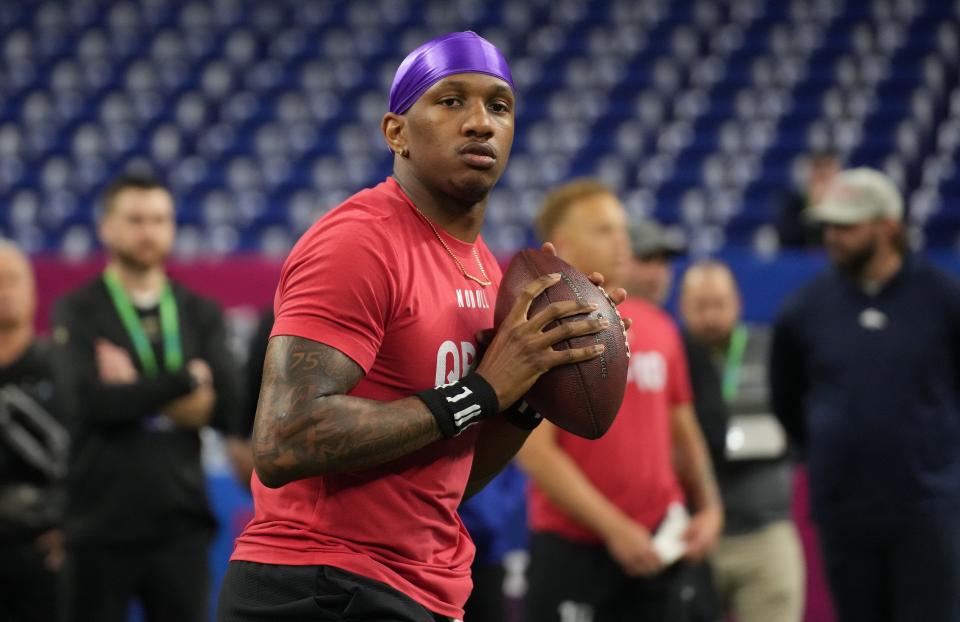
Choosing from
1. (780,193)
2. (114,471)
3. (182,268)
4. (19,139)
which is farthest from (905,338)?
(19,139)

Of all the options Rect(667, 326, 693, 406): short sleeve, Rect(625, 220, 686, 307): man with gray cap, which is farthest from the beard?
Rect(625, 220, 686, 307): man with gray cap

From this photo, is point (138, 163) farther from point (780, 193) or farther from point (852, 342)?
point (852, 342)

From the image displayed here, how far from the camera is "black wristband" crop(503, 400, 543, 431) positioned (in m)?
2.65

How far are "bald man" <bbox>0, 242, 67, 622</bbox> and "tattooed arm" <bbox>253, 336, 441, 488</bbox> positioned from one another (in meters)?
3.05

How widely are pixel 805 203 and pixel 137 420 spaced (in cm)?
580

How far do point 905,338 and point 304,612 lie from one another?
121 inches

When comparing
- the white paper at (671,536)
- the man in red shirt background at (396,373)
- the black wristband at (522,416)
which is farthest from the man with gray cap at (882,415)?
the man in red shirt background at (396,373)

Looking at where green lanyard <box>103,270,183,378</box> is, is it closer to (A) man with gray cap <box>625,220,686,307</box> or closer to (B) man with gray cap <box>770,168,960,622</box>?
(A) man with gray cap <box>625,220,686,307</box>

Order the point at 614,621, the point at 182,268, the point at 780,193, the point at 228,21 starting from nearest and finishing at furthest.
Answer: the point at 614,621
the point at 182,268
the point at 780,193
the point at 228,21

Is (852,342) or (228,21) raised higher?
(228,21)

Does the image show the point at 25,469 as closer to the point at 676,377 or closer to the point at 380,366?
the point at 676,377

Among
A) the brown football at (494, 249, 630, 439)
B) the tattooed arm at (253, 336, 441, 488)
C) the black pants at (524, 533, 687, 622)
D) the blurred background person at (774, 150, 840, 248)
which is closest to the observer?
the tattooed arm at (253, 336, 441, 488)

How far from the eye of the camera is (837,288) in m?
5.03

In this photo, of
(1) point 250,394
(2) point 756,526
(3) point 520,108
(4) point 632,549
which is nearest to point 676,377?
(4) point 632,549
